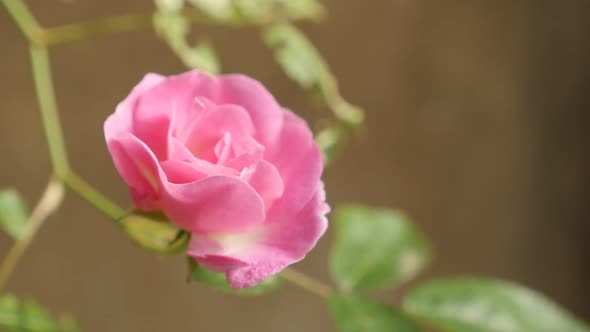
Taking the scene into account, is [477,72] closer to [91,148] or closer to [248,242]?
[91,148]

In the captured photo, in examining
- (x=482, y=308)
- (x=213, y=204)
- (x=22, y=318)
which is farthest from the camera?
(x=482, y=308)

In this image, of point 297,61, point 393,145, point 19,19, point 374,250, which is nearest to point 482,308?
point 374,250

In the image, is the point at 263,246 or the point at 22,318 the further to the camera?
the point at 22,318

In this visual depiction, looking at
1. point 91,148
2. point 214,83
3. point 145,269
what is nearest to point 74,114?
point 91,148

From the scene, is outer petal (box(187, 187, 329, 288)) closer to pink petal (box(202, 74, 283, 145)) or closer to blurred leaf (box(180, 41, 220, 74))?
pink petal (box(202, 74, 283, 145))

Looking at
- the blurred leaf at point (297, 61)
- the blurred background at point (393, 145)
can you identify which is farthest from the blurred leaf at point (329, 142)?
the blurred background at point (393, 145)

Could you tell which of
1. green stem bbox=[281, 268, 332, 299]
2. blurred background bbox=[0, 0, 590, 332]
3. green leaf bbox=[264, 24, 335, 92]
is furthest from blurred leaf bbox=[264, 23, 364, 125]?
blurred background bbox=[0, 0, 590, 332]

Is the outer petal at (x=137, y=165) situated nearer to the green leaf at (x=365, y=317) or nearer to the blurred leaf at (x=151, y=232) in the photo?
the blurred leaf at (x=151, y=232)

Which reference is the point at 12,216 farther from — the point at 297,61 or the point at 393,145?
the point at 393,145
